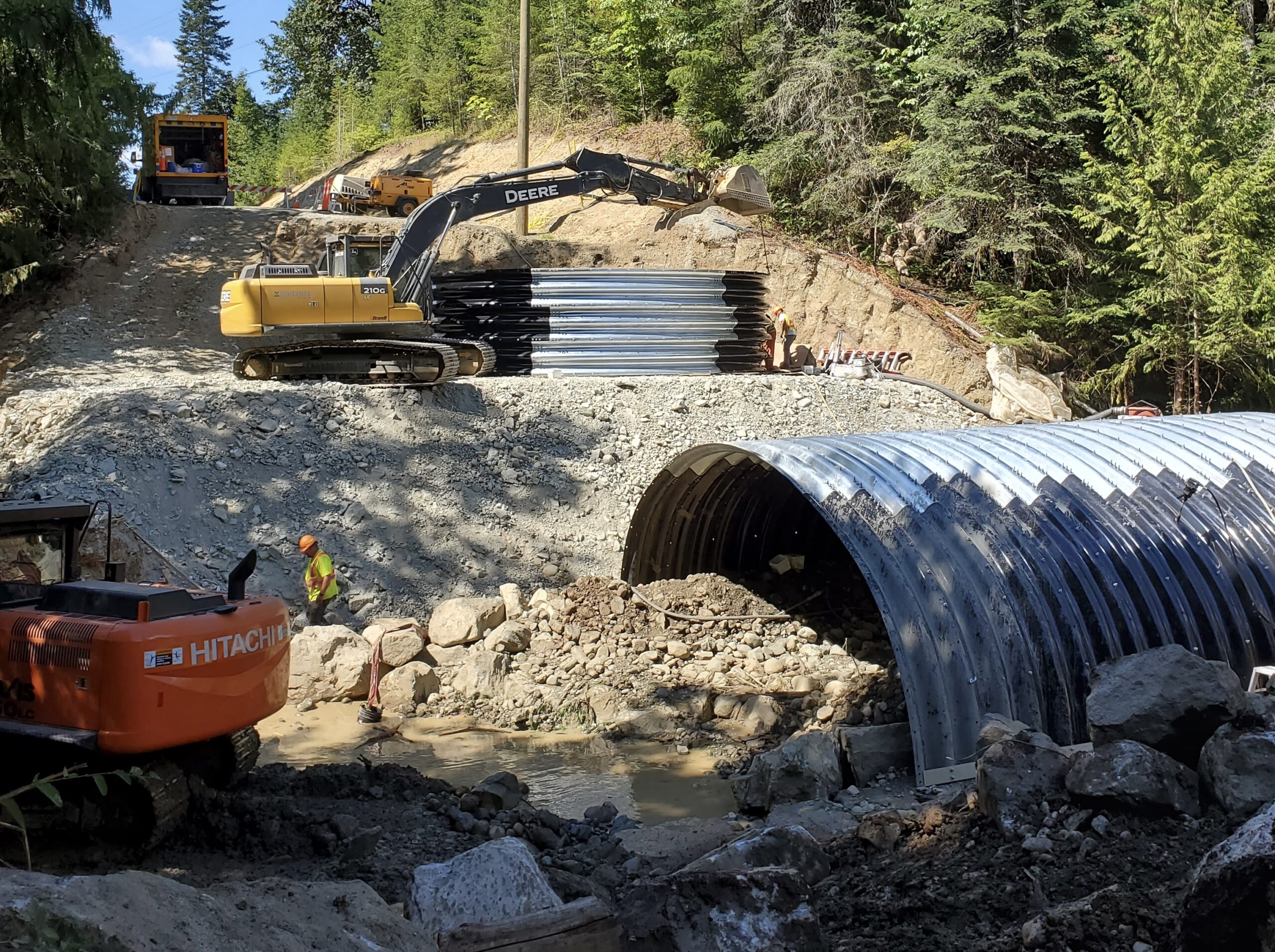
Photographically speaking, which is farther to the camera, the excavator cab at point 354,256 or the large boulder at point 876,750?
the excavator cab at point 354,256

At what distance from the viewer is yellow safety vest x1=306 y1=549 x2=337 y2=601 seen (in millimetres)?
11203

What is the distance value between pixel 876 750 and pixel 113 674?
4.97 meters

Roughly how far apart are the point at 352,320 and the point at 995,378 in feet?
39.1

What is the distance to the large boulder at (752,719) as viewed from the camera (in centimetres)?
941

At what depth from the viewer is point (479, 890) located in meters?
4.43

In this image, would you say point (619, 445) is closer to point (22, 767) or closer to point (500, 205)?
point (500, 205)

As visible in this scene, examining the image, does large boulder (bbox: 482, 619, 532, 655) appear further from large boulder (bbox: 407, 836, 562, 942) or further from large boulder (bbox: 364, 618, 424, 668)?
large boulder (bbox: 407, 836, 562, 942)

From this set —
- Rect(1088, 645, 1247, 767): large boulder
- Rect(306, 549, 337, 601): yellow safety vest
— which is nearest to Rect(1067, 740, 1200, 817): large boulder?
Rect(1088, 645, 1247, 767): large boulder

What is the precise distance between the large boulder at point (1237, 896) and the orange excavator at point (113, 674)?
4.40 m

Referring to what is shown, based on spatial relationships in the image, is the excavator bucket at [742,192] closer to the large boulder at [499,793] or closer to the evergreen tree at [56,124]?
the evergreen tree at [56,124]

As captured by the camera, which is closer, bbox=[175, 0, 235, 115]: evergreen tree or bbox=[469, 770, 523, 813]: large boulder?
bbox=[469, 770, 523, 813]: large boulder

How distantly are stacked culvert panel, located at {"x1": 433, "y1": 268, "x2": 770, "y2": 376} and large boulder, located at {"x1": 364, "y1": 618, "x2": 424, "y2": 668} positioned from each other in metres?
6.27

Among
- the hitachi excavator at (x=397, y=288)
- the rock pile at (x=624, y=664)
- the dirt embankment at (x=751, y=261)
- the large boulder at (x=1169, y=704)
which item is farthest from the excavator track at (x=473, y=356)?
the large boulder at (x=1169, y=704)

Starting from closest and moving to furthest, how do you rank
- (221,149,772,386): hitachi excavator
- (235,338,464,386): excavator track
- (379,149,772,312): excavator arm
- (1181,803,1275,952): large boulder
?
(1181,803,1275,952): large boulder → (221,149,772,386): hitachi excavator → (235,338,464,386): excavator track → (379,149,772,312): excavator arm
